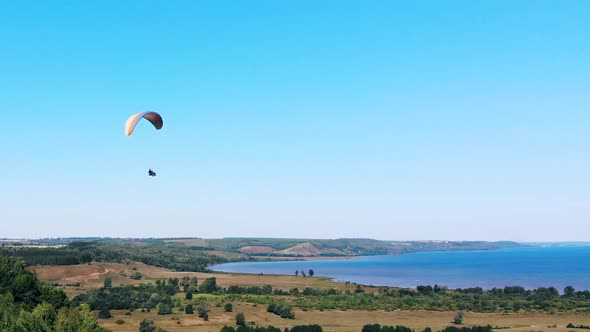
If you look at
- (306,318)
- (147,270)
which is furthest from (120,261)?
(306,318)

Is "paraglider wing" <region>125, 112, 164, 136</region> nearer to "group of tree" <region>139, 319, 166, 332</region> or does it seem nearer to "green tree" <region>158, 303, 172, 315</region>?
"group of tree" <region>139, 319, 166, 332</region>

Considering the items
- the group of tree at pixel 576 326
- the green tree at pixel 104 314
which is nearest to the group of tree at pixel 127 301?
the green tree at pixel 104 314

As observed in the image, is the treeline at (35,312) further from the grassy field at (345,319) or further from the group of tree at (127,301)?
the group of tree at (127,301)

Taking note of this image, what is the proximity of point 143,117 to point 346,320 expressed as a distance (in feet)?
188

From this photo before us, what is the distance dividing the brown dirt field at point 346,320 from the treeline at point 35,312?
36.8 feet

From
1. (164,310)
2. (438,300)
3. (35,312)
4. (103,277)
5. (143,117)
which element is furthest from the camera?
(103,277)

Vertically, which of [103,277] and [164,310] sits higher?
[103,277]

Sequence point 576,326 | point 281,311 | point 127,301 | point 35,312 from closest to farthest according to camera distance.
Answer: point 35,312, point 576,326, point 281,311, point 127,301

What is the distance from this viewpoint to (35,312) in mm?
51281

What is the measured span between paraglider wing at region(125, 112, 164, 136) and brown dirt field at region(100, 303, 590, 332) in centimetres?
4111

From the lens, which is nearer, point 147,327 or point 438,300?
point 147,327

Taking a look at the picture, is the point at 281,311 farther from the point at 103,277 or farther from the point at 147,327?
the point at 103,277

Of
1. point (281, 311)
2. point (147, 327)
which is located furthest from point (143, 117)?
point (281, 311)

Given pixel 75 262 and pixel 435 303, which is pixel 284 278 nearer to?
pixel 75 262
